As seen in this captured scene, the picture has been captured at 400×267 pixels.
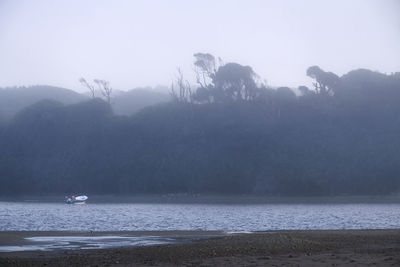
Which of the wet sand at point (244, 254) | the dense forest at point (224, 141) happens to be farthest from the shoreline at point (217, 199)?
the wet sand at point (244, 254)

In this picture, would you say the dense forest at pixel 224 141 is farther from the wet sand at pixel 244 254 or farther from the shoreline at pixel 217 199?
the wet sand at pixel 244 254

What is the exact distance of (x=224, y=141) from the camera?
127312mm

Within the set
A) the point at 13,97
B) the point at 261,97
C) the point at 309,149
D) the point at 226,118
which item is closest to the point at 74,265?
the point at 309,149

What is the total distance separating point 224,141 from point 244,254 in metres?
99.3

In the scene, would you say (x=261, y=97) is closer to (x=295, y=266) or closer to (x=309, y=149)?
(x=309, y=149)

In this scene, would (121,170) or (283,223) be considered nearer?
(283,223)

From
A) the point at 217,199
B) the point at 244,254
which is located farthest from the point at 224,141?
the point at 244,254

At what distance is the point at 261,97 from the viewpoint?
142 m

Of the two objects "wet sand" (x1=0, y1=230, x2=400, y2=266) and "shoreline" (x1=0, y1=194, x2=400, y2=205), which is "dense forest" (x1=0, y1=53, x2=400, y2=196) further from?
"wet sand" (x1=0, y1=230, x2=400, y2=266)

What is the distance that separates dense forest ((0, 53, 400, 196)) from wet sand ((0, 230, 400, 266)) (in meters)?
81.1

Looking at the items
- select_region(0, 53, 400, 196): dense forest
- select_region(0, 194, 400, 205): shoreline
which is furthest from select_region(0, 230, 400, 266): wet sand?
select_region(0, 53, 400, 196): dense forest

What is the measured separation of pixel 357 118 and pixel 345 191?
22.5 metres

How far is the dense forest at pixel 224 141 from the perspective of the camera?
384 ft

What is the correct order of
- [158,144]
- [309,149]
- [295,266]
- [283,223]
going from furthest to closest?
[158,144]
[309,149]
[283,223]
[295,266]
